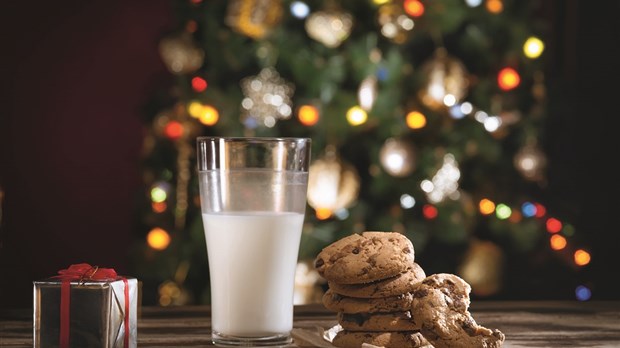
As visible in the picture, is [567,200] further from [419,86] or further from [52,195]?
[52,195]

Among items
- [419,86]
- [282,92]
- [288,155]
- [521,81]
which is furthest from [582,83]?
[288,155]

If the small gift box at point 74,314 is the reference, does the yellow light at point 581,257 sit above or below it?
Answer: below

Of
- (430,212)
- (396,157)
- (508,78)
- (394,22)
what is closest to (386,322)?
(396,157)

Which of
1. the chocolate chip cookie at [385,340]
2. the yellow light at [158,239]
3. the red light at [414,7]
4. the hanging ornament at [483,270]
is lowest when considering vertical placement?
the hanging ornament at [483,270]

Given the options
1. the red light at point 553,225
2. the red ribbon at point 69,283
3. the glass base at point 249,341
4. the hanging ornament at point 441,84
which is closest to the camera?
the red ribbon at point 69,283

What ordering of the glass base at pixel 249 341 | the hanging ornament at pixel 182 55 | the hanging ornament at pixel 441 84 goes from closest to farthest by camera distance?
A: the glass base at pixel 249 341 → the hanging ornament at pixel 182 55 → the hanging ornament at pixel 441 84

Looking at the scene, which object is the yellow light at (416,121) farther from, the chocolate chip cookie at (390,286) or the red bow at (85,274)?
the red bow at (85,274)

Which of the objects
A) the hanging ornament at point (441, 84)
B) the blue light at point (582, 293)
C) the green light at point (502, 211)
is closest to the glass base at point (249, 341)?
the hanging ornament at point (441, 84)

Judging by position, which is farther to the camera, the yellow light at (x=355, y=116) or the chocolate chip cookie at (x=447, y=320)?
the yellow light at (x=355, y=116)
